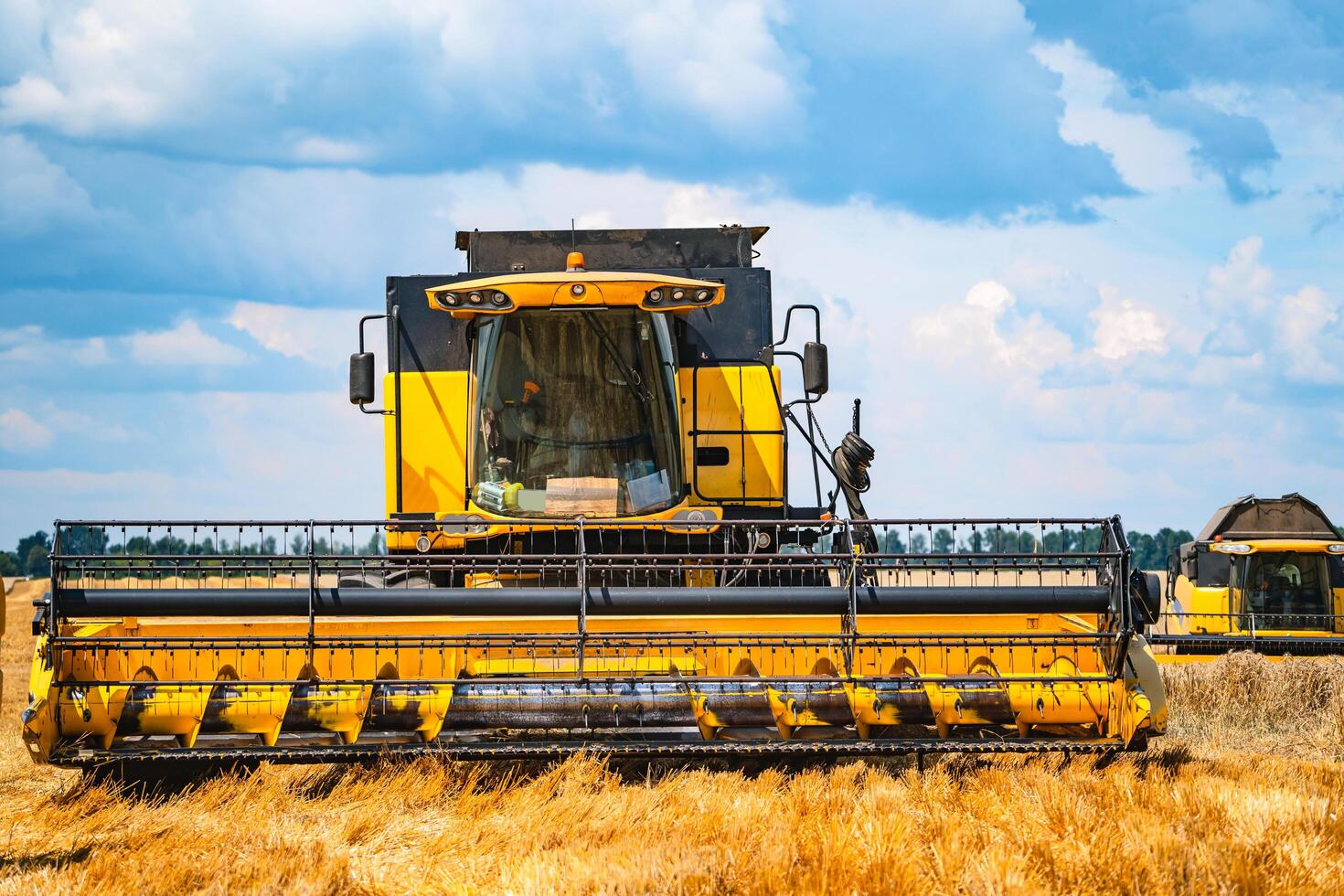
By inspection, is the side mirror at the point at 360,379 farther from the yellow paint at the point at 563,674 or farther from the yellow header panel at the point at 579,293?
the yellow paint at the point at 563,674

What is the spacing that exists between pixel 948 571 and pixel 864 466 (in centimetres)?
312

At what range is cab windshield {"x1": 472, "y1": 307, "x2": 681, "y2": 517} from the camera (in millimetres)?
8938

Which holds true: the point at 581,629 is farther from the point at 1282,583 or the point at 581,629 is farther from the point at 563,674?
the point at 1282,583

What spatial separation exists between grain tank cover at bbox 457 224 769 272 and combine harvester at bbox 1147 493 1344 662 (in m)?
10.1

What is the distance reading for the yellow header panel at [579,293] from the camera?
8836 millimetres

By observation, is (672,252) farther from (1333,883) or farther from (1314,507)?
(1314,507)

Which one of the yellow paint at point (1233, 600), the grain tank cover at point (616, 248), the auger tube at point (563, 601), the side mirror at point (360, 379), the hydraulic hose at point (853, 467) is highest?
the grain tank cover at point (616, 248)

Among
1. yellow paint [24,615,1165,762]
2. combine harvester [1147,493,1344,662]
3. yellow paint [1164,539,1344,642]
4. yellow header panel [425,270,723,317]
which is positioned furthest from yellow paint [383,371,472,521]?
yellow paint [1164,539,1344,642]

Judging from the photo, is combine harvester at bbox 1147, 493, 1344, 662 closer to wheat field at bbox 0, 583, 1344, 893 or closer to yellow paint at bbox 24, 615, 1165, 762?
yellow paint at bbox 24, 615, 1165, 762

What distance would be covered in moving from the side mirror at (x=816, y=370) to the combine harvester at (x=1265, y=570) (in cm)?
1033

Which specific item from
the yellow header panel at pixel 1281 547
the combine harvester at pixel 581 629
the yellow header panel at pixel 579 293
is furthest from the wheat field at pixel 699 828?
the yellow header panel at pixel 1281 547

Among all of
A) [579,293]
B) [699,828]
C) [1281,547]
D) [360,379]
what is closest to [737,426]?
[579,293]

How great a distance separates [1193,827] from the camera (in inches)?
217

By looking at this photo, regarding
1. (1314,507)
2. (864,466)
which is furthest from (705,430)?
(1314,507)
